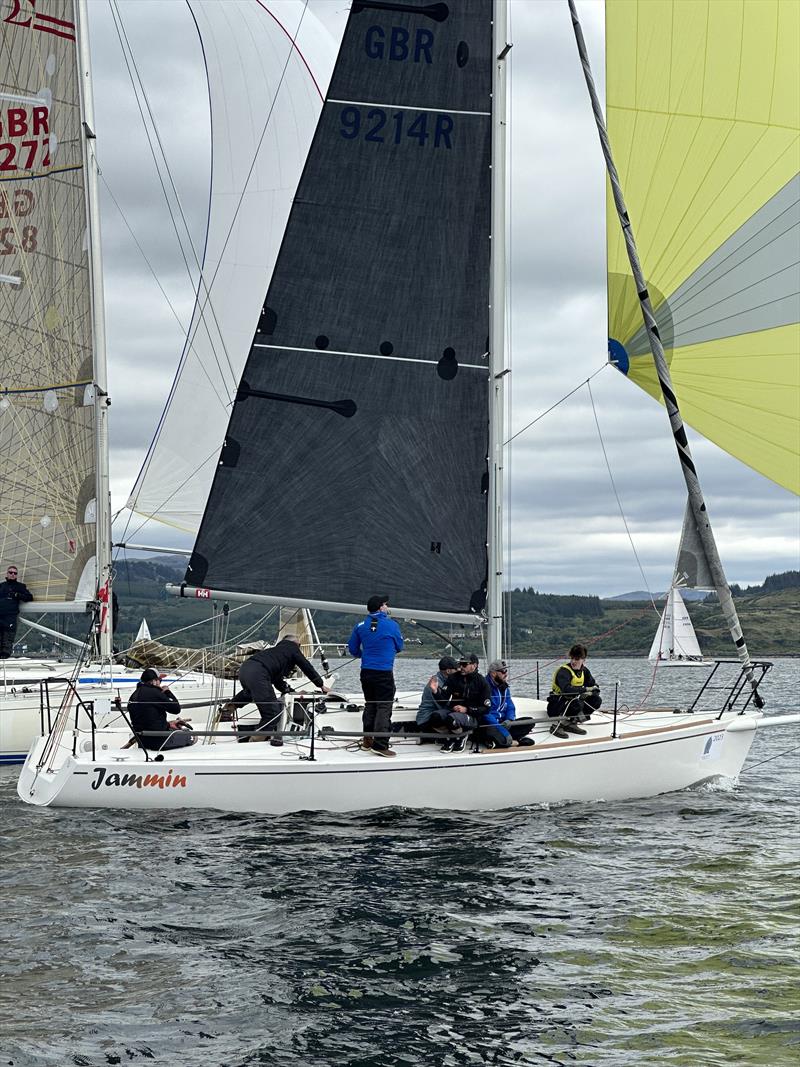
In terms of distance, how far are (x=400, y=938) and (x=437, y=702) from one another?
173 inches

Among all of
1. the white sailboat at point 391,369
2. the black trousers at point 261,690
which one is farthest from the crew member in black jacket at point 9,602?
the black trousers at point 261,690

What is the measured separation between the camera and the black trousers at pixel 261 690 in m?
13.3

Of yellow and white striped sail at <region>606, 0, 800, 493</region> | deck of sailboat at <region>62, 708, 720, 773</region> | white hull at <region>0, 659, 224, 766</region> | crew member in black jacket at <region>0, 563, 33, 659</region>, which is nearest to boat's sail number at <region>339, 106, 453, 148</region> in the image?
yellow and white striped sail at <region>606, 0, 800, 493</region>

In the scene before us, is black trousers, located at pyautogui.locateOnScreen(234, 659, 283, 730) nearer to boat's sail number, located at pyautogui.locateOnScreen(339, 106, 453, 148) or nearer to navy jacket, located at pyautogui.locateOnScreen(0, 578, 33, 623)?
boat's sail number, located at pyautogui.locateOnScreen(339, 106, 453, 148)

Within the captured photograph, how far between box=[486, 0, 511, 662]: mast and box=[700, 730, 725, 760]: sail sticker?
8.16ft

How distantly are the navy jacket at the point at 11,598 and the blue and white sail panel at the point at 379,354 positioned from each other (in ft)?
Answer: 23.6

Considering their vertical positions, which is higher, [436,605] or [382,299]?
[382,299]

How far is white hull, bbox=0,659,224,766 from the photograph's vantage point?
18.1m

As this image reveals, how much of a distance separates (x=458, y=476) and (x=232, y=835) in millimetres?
4771

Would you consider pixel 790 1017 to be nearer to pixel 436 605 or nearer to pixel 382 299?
pixel 436 605

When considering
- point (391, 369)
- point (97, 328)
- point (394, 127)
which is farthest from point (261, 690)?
point (97, 328)

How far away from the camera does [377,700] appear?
1325 cm

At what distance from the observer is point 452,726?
42.5ft

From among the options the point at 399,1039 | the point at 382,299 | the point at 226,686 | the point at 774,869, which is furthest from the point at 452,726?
the point at 226,686
